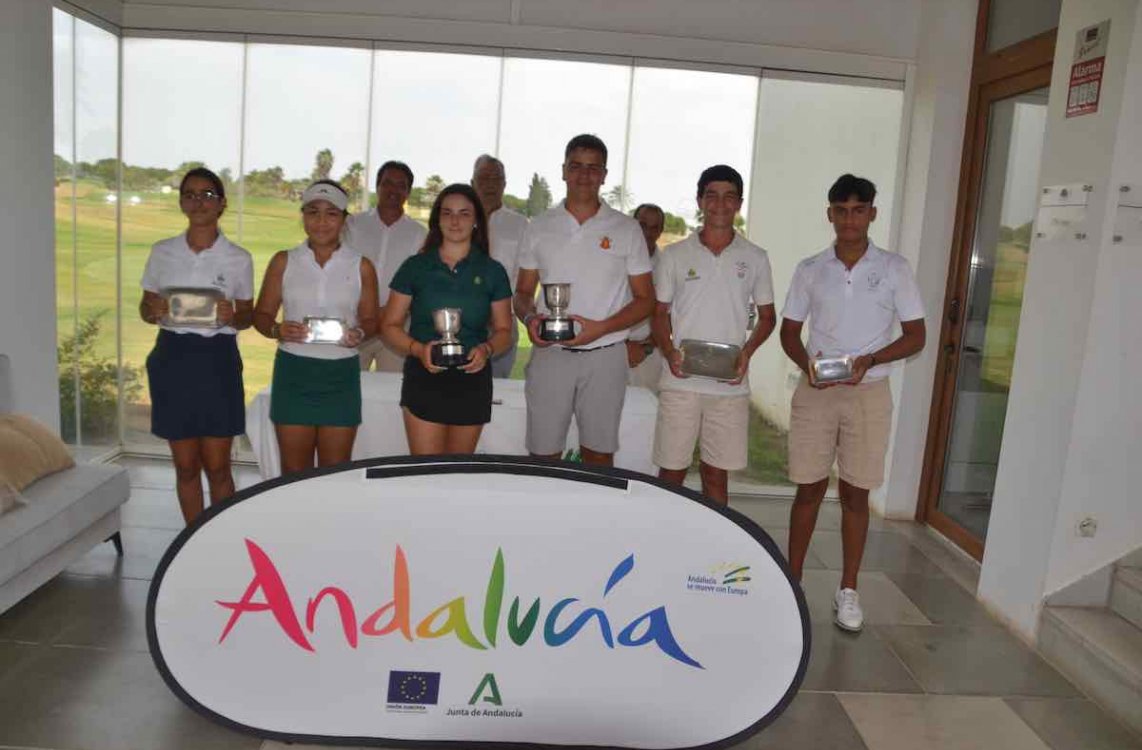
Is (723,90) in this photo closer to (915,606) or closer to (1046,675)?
(915,606)

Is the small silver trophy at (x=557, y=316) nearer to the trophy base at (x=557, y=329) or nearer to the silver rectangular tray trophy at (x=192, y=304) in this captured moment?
the trophy base at (x=557, y=329)

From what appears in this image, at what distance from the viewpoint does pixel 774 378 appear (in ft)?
18.6

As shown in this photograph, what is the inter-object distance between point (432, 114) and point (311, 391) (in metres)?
2.69

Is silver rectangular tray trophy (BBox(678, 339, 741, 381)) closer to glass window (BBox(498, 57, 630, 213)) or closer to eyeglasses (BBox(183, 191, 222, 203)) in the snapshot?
eyeglasses (BBox(183, 191, 222, 203))

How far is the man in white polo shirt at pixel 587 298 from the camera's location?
3359 mm

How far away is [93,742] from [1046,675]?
3.13m

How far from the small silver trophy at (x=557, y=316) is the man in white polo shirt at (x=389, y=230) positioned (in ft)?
6.94

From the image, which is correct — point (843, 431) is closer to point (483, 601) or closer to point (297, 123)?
point (483, 601)

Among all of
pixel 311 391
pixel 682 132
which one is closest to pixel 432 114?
pixel 682 132

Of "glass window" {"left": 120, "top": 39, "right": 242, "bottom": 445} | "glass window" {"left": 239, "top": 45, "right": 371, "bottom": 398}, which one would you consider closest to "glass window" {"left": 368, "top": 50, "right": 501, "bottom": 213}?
"glass window" {"left": 239, "top": 45, "right": 371, "bottom": 398}

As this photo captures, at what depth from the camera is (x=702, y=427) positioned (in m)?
3.57

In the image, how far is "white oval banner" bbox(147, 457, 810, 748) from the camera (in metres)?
2.26

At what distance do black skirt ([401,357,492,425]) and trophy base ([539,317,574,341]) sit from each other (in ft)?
0.99

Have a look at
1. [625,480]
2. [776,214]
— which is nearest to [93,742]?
[625,480]
